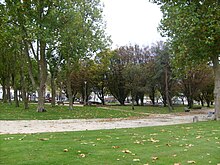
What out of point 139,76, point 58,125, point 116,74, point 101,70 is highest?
point 101,70

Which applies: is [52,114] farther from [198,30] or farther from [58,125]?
[198,30]

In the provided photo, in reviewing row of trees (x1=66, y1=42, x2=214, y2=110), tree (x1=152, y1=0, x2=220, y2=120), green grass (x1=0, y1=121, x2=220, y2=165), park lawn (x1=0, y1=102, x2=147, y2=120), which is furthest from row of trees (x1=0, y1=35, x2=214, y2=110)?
green grass (x1=0, y1=121, x2=220, y2=165)

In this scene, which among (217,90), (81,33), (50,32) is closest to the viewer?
(217,90)

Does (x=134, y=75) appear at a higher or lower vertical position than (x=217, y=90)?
higher

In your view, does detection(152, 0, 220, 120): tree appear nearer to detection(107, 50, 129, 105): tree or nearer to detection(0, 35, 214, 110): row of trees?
detection(0, 35, 214, 110): row of trees

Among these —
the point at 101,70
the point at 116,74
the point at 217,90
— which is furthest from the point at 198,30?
the point at 116,74

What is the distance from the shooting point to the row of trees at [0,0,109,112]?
23.4m

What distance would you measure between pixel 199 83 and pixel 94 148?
41159 millimetres

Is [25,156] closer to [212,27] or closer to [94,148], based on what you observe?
[94,148]

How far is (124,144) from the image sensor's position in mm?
8766

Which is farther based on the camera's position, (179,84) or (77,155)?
(179,84)

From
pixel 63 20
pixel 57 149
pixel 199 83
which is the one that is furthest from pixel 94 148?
pixel 199 83

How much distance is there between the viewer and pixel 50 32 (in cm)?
2409

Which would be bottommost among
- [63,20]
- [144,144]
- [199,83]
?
[144,144]
